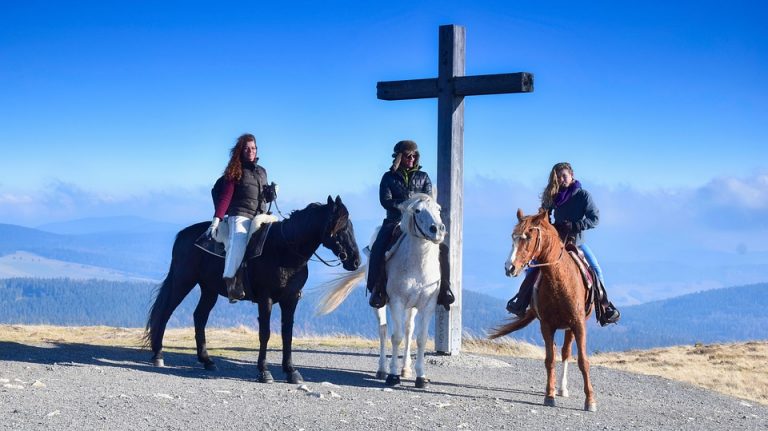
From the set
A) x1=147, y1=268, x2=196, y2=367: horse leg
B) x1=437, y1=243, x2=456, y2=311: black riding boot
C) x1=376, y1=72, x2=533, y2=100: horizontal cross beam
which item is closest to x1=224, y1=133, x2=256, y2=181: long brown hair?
x1=147, y1=268, x2=196, y2=367: horse leg

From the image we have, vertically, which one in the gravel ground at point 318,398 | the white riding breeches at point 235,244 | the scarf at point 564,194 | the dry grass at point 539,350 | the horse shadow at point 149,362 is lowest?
the gravel ground at point 318,398

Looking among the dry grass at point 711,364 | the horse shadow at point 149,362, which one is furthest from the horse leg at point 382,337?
the dry grass at point 711,364

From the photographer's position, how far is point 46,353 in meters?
14.2

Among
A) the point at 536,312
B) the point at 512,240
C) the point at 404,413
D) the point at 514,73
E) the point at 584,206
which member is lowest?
the point at 404,413

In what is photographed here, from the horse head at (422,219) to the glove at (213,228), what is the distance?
264 cm

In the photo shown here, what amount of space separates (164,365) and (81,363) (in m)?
1.19

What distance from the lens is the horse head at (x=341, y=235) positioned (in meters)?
11.8

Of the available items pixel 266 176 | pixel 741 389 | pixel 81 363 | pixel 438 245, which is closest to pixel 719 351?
pixel 741 389

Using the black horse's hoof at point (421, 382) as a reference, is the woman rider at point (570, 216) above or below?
above

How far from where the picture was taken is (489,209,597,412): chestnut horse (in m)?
10.3

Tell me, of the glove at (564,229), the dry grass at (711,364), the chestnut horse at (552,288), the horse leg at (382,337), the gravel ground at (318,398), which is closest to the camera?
the gravel ground at (318,398)

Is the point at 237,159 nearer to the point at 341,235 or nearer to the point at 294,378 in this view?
the point at 341,235

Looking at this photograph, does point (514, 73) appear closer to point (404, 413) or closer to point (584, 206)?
point (584, 206)

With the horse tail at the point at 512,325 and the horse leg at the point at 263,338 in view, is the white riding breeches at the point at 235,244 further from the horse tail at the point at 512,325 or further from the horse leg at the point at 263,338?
the horse tail at the point at 512,325
